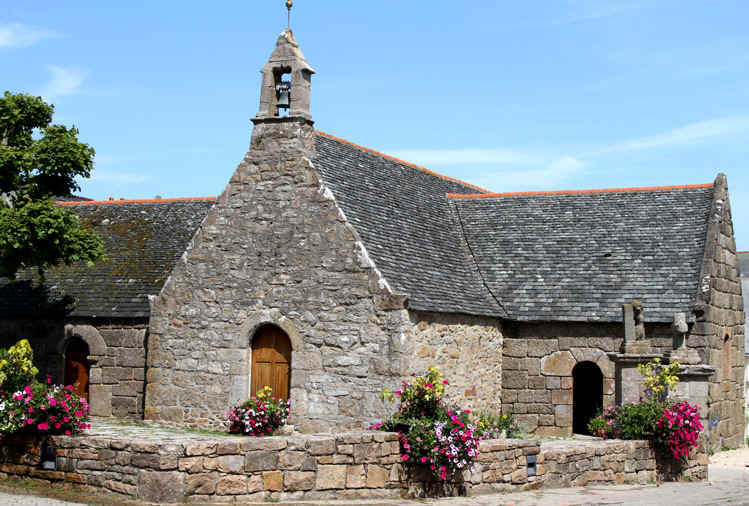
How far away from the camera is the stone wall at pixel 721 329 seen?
18.5 meters

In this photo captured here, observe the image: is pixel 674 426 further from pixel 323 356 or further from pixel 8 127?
pixel 8 127

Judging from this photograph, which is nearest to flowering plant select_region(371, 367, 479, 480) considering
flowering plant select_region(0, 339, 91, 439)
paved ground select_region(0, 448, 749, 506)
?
paved ground select_region(0, 448, 749, 506)

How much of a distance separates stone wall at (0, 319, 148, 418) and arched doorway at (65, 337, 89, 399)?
0.81 feet

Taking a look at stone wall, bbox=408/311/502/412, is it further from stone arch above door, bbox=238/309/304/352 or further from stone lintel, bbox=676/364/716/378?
stone lintel, bbox=676/364/716/378

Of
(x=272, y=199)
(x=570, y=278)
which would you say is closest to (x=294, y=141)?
(x=272, y=199)

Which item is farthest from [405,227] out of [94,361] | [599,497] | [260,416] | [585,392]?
[599,497]

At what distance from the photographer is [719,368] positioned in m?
19.5

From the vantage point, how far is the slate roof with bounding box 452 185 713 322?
19219mm

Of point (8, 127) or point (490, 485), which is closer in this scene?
point (490, 485)

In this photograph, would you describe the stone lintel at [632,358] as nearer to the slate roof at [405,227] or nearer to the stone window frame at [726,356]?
the slate roof at [405,227]

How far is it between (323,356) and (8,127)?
772 centimetres

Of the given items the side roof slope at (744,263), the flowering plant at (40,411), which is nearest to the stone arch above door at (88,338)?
the flowering plant at (40,411)

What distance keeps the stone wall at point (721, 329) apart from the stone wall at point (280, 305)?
22.2 feet

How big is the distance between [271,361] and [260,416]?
3.92 ft
